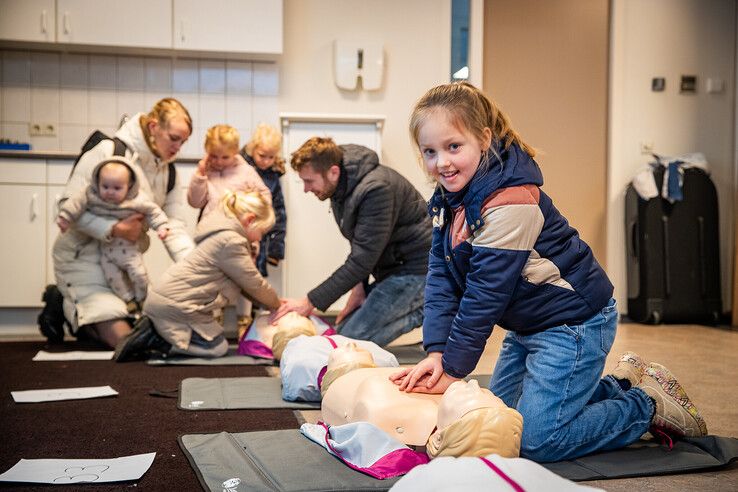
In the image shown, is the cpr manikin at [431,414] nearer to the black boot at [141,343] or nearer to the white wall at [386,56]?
the black boot at [141,343]

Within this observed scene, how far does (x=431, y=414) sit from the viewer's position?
1831 millimetres

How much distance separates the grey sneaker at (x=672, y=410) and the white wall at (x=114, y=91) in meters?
3.48

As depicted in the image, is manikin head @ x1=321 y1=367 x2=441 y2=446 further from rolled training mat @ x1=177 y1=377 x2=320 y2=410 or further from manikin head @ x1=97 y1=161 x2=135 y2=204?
manikin head @ x1=97 y1=161 x2=135 y2=204

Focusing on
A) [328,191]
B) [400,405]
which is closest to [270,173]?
[328,191]

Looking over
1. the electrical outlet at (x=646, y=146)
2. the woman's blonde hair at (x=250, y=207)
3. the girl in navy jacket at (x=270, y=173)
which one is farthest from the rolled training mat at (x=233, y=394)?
the electrical outlet at (x=646, y=146)

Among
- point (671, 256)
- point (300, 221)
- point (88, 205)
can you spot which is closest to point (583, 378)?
point (88, 205)

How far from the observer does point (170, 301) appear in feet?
10.6

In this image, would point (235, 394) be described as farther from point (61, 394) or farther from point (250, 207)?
point (250, 207)

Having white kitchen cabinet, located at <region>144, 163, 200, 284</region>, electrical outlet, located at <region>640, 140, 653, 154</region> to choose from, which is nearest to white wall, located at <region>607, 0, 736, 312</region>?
electrical outlet, located at <region>640, 140, 653, 154</region>

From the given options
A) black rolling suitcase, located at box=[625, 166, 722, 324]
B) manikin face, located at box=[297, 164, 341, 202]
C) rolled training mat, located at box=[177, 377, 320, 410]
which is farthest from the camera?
black rolling suitcase, located at box=[625, 166, 722, 324]

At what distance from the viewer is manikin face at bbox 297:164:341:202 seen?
3230 millimetres

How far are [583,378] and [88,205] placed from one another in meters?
2.53

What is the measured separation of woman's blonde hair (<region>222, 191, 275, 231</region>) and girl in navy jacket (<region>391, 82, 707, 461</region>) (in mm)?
1502

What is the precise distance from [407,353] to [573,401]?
1.67m
